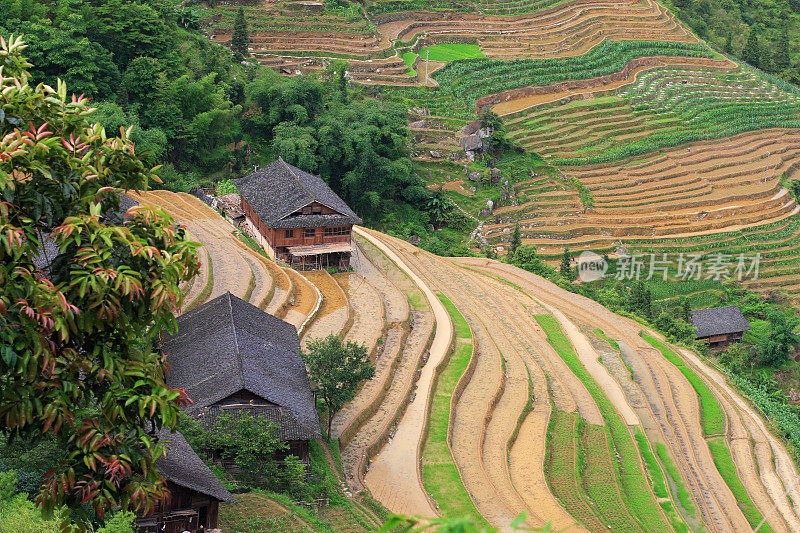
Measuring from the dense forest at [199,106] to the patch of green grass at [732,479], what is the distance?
752 inches

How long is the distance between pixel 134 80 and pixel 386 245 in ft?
42.8

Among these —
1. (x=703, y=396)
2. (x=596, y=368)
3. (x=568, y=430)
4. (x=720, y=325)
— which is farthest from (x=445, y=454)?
(x=720, y=325)

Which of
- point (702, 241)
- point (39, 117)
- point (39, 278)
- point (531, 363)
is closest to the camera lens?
point (39, 278)

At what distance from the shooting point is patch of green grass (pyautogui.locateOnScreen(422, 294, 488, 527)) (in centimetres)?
1864

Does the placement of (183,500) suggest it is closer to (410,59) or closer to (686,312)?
(686,312)

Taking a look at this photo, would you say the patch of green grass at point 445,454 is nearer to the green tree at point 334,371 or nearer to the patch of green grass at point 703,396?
the green tree at point 334,371

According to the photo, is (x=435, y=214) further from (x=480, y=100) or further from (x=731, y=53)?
A: (x=731, y=53)

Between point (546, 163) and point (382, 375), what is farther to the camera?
point (546, 163)

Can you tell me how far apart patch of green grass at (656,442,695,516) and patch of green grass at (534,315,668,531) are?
4.29 feet

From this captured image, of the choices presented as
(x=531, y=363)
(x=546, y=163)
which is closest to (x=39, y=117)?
(x=531, y=363)

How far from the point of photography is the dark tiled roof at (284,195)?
29.3m

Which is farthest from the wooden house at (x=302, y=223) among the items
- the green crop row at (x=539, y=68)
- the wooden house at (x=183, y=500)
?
the green crop row at (x=539, y=68)

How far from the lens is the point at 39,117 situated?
7805 mm

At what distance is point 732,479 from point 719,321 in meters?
16.6
